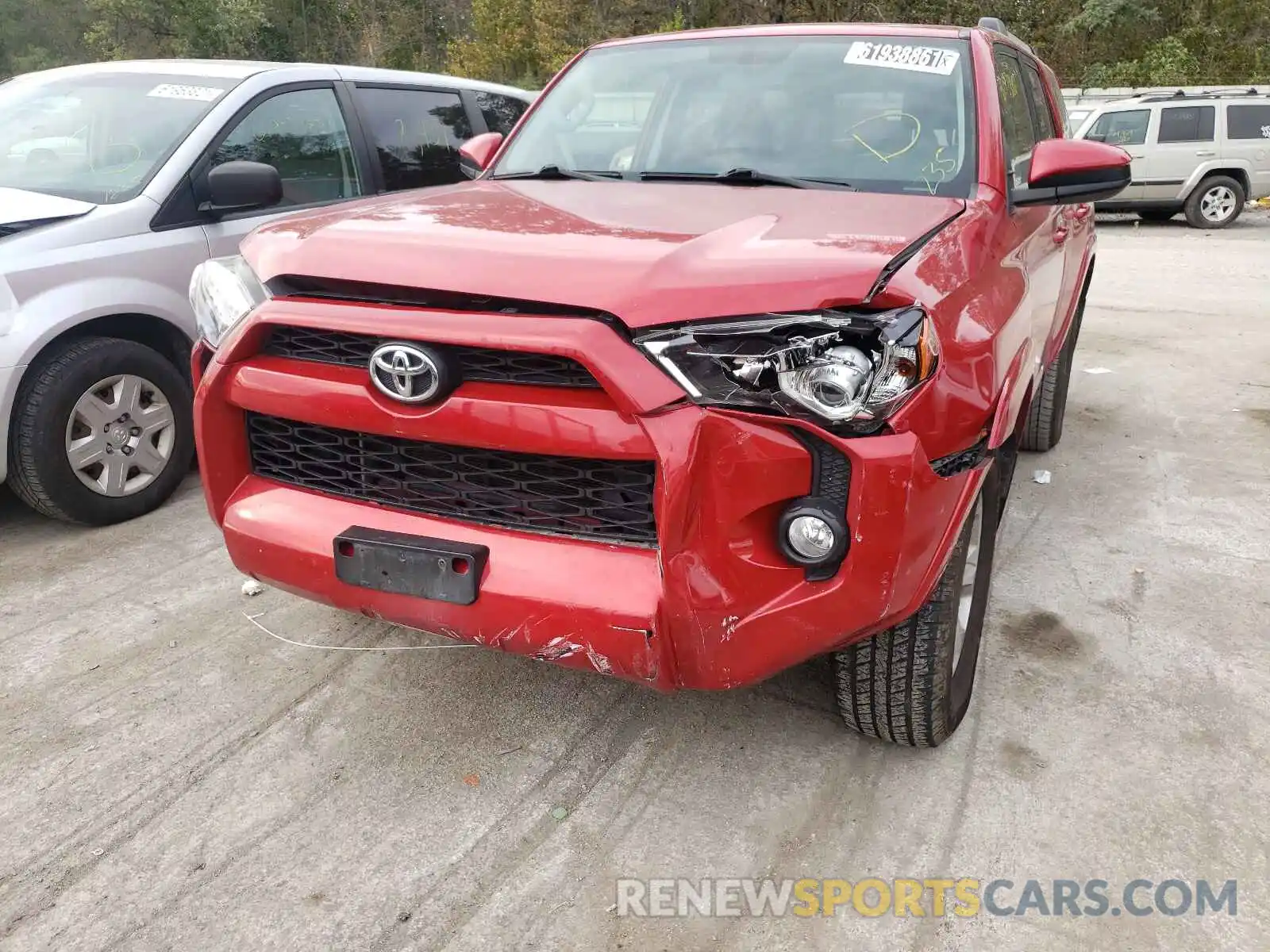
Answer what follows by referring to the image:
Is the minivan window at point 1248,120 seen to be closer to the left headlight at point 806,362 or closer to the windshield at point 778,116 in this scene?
the windshield at point 778,116

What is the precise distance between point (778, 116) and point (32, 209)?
283cm

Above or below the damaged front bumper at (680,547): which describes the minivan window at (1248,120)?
above

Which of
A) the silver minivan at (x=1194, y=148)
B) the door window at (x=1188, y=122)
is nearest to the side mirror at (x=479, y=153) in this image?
the silver minivan at (x=1194, y=148)

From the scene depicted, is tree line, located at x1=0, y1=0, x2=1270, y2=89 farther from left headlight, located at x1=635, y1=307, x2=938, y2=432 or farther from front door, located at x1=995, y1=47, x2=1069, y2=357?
left headlight, located at x1=635, y1=307, x2=938, y2=432

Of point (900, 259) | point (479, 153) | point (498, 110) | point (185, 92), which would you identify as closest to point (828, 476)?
point (900, 259)

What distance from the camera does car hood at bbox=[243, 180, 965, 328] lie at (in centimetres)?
181

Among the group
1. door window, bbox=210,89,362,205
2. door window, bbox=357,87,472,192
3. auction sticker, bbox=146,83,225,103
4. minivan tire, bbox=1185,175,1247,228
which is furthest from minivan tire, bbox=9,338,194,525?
minivan tire, bbox=1185,175,1247,228

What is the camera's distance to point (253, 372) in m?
2.21

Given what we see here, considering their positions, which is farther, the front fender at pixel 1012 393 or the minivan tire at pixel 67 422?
the minivan tire at pixel 67 422

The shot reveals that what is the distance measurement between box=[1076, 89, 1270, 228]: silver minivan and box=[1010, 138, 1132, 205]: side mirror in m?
13.3

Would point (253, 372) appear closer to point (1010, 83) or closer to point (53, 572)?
point (53, 572)

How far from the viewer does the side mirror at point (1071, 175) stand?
258cm

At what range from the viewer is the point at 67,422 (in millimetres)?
3596

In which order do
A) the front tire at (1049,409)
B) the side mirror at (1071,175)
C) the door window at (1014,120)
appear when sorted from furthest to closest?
the front tire at (1049,409) → the door window at (1014,120) → the side mirror at (1071,175)
